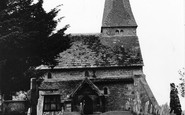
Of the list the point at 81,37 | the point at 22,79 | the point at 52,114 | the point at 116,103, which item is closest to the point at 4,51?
the point at 22,79

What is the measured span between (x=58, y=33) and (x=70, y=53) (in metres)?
15.0

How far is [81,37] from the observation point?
31406 millimetres

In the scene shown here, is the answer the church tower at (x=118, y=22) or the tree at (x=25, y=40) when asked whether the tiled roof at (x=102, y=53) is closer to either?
the church tower at (x=118, y=22)

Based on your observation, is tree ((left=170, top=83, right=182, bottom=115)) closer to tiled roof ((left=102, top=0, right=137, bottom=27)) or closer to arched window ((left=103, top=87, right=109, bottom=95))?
arched window ((left=103, top=87, right=109, bottom=95))

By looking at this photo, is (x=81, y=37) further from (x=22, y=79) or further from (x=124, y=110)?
(x=22, y=79)

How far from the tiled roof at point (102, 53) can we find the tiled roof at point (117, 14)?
66.6 inches

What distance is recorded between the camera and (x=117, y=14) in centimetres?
3086

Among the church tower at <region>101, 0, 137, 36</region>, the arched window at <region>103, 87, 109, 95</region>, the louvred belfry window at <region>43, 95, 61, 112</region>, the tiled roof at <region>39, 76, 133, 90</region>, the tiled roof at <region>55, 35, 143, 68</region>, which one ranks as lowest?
the louvred belfry window at <region>43, 95, 61, 112</region>

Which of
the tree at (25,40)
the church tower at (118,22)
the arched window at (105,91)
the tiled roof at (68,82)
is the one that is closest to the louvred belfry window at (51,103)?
the tiled roof at (68,82)

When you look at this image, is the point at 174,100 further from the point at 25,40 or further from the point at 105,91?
the point at 25,40

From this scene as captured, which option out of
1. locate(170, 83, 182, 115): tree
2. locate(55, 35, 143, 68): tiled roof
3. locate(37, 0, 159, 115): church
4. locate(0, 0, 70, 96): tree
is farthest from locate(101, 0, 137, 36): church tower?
locate(0, 0, 70, 96): tree

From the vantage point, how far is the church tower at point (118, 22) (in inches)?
1190

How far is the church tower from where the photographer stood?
99.2 ft

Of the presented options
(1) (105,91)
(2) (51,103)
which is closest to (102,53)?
(1) (105,91)
